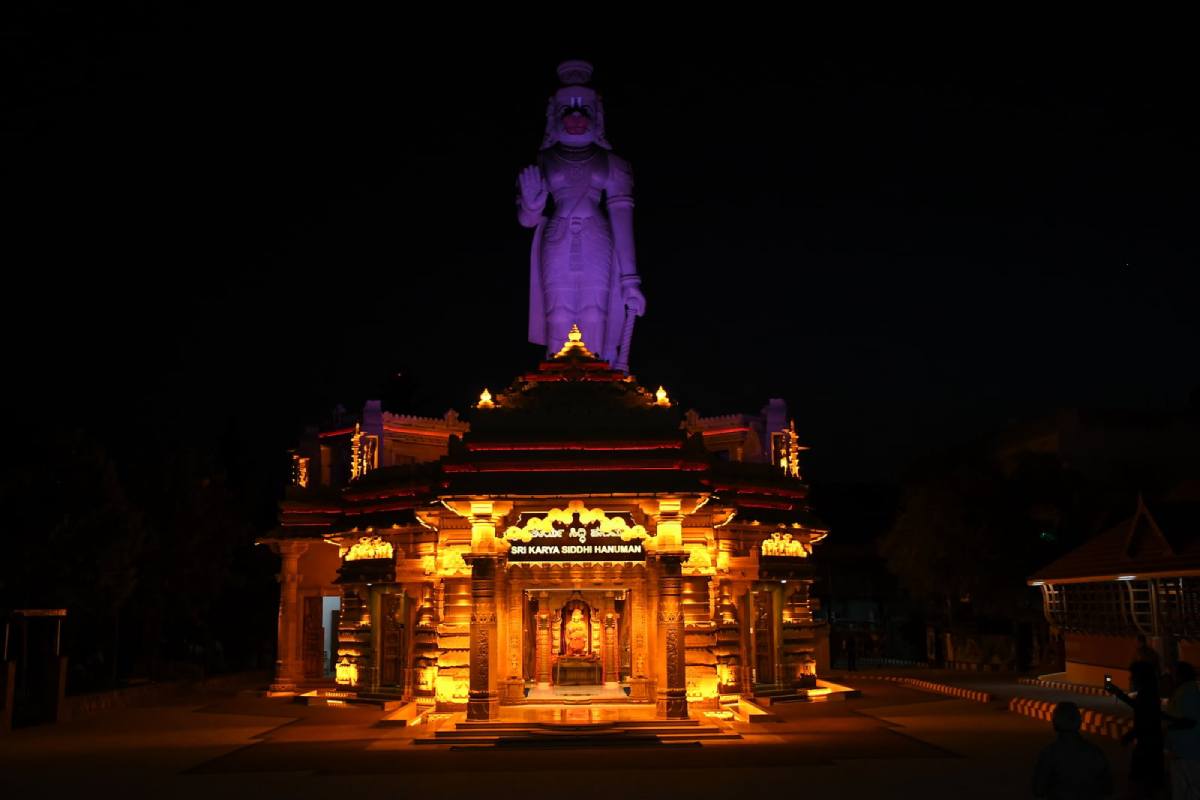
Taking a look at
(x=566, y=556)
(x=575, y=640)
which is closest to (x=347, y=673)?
(x=575, y=640)

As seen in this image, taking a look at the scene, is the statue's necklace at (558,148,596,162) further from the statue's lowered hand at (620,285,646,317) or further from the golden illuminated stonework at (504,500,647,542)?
the golden illuminated stonework at (504,500,647,542)

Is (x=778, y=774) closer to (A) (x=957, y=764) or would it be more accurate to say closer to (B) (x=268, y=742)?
(A) (x=957, y=764)

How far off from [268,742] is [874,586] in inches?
1693

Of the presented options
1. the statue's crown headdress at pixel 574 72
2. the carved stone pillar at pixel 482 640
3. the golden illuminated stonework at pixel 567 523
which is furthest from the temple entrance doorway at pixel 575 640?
the statue's crown headdress at pixel 574 72

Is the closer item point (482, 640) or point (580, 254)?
point (482, 640)

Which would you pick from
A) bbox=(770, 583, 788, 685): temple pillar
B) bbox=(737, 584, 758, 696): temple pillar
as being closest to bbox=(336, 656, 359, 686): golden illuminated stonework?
bbox=(737, 584, 758, 696): temple pillar

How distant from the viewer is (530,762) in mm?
15656

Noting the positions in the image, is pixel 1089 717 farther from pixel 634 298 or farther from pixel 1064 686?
pixel 634 298

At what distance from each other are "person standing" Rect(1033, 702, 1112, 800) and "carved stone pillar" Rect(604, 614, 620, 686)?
17289 millimetres

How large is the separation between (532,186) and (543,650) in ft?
37.9

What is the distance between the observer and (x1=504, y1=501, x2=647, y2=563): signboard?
1819 cm

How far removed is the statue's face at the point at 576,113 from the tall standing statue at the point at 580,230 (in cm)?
2

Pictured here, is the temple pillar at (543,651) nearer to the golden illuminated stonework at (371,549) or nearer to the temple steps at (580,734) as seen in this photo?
the golden illuminated stonework at (371,549)

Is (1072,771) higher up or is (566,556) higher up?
(566,556)
